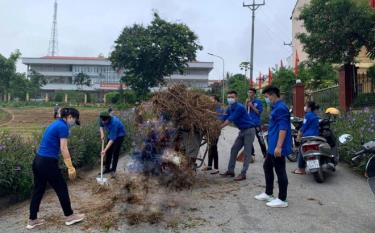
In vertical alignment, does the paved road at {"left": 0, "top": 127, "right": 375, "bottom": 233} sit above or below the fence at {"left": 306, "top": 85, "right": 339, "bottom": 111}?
below

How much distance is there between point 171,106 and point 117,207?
7.34ft

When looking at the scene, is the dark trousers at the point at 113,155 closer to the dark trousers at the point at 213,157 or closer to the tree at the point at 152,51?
the dark trousers at the point at 213,157

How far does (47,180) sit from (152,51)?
1168 inches

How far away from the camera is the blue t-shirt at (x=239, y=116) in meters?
8.04

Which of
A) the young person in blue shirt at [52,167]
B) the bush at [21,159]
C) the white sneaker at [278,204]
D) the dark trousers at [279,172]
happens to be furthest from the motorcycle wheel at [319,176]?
the bush at [21,159]

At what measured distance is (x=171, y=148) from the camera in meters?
7.21

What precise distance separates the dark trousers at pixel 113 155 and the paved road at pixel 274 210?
2.17 m

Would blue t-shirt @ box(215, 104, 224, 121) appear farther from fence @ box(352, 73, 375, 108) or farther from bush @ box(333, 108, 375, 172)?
fence @ box(352, 73, 375, 108)

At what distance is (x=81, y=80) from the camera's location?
258ft

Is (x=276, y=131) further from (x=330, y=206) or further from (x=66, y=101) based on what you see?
(x=66, y=101)

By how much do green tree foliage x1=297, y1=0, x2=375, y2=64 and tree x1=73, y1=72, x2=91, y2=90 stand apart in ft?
219

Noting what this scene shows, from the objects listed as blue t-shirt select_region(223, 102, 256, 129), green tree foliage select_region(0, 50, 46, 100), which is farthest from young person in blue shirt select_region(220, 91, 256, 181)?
green tree foliage select_region(0, 50, 46, 100)

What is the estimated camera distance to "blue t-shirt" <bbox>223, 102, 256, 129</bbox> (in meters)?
8.04

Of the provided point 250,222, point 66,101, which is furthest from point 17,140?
point 66,101
